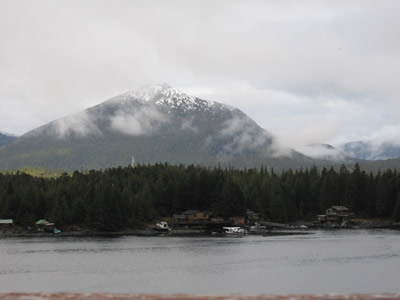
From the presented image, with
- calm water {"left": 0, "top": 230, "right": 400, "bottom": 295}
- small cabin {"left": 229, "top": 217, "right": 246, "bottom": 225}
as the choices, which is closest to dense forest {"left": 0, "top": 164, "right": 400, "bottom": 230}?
small cabin {"left": 229, "top": 217, "right": 246, "bottom": 225}

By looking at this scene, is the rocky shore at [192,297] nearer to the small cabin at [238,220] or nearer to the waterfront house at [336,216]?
the small cabin at [238,220]

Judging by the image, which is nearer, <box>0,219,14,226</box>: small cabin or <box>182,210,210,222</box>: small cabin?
<box>0,219,14,226</box>: small cabin

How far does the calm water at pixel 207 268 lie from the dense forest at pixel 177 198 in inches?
1867

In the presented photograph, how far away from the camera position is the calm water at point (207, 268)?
54.3 meters

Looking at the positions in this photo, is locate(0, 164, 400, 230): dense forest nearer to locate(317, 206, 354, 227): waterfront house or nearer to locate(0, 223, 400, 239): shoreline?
locate(0, 223, 400, 239): shoreline

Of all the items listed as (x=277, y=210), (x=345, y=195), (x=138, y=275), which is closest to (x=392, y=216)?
(x=345, y=195)

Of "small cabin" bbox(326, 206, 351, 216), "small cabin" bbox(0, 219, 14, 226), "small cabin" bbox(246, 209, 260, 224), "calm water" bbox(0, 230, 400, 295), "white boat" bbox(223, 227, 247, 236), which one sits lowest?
"calm water" bbox(0, 230, 400, 295)

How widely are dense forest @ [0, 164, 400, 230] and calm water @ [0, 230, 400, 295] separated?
47.4 meters

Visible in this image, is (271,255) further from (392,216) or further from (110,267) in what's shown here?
(392,216)

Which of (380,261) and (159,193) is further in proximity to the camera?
(159,193)

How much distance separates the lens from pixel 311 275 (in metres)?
61.4

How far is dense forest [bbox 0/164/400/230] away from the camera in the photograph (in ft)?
513

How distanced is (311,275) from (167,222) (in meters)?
111

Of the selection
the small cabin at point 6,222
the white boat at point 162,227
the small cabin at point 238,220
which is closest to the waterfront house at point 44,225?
the small cabin at point 6,222
